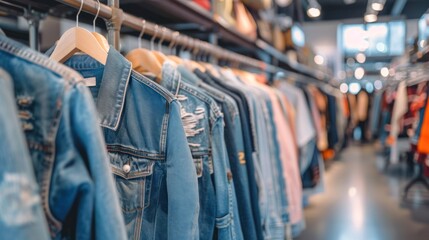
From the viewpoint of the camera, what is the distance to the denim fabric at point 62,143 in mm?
789

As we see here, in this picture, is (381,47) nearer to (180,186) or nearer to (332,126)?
(332,126)

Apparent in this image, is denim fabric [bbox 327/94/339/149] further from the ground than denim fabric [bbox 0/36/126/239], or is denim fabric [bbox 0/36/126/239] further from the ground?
denim fabric [bbox 327/94/339/149]

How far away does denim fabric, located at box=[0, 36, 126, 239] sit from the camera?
79 cm

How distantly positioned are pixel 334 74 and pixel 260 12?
8.44 meters

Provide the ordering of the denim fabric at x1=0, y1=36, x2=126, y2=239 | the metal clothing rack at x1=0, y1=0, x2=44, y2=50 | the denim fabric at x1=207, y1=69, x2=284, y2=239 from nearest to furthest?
the denim fabric at x1=0, y1=36, x2=126, y2=239
the metal clothing rack at x1=0, y1=0, x2=44, y2=50
the denim fabric at x1=207, y1=69, x2=284, y2=239

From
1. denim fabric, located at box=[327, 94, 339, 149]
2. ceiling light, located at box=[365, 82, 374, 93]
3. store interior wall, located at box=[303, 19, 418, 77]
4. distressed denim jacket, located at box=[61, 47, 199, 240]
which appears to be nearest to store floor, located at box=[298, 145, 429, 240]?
denim fabric, located at box=[327, 94, 339, 149]

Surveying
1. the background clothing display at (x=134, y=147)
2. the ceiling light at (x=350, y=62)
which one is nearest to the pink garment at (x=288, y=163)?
the background clothing display at (x=134, y=147)

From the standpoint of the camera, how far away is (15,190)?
2.13 ft

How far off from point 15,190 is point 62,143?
0.16 meters

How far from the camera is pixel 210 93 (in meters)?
1.54

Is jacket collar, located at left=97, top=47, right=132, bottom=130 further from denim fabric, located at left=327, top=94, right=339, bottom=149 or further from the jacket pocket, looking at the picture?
denim fabric, located at left=327, top=94, right=339, bottom=149

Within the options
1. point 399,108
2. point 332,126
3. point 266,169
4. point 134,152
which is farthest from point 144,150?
point 332,126

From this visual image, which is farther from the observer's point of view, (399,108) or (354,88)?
(354,88)

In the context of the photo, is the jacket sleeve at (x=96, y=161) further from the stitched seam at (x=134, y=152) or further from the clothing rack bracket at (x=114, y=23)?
the clothing rack bracket at (x=114, y=23)
